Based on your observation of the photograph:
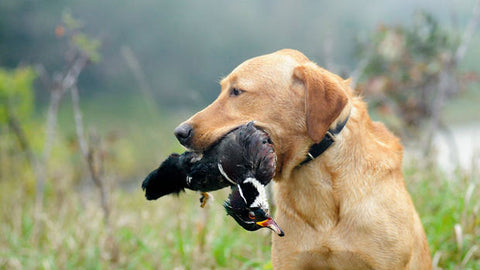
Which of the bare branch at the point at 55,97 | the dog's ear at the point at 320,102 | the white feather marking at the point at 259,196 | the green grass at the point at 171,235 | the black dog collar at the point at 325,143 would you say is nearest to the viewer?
the white feather marking at the point at 259,196

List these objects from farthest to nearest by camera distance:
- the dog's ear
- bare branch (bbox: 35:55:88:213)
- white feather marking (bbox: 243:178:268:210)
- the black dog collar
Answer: bare branch (bbox: 35:55:88:213) < the black dog collar < the dog's ear < white feather marking (bbox: 243:178:268:210)

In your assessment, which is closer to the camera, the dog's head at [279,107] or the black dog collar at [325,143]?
the dog's head at [279,107]

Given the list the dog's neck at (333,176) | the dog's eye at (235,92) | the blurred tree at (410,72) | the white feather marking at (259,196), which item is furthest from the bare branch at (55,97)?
the blurred tree at (410,72)

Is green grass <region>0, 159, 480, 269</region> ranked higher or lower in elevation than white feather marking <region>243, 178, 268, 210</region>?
lower

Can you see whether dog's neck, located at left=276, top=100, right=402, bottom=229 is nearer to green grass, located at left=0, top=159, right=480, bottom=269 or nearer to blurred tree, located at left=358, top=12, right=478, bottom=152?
green grass, located at left=0, top=159, right=480, bottom=269

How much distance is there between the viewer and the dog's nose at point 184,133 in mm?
2578

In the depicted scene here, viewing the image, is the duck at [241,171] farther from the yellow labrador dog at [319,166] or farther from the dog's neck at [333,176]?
the dog's neck at [333,176]

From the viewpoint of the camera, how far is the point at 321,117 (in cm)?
257

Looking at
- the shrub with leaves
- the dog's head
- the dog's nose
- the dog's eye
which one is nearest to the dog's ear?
the dog's head

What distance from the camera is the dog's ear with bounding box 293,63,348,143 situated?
2.57 m

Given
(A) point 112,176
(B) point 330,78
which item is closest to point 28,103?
(A) point 112,176

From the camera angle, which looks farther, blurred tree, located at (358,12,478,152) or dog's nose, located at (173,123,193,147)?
blurred tree, located at (358,12,478,152)

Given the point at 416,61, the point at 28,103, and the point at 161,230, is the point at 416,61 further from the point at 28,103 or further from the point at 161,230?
the point at 28,103

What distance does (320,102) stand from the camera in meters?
2.59
